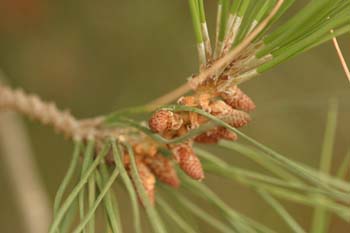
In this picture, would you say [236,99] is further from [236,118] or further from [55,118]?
[55,118]

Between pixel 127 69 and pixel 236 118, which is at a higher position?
pixel 127 69

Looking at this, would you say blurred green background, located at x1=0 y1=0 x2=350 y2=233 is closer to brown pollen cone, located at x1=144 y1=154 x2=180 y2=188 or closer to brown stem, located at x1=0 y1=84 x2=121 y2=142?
brown stem, located at x1=0 y1=84 x2=121 y2=142

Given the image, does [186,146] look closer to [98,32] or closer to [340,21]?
[340,21]

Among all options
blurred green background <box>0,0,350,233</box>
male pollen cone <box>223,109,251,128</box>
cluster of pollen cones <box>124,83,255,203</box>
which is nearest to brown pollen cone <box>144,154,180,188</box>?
cluster of pollen cones <box>124,83,255,203</box>

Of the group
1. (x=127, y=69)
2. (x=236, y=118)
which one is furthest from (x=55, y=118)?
(x=127, y=69)

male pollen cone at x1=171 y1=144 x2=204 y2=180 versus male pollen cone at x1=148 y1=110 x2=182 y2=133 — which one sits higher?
male pollen cone at x1=148 y1=110 x2=182 y2=133


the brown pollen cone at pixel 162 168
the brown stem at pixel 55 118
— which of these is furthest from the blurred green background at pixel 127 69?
the brown pollen cone at pixel 162 168
